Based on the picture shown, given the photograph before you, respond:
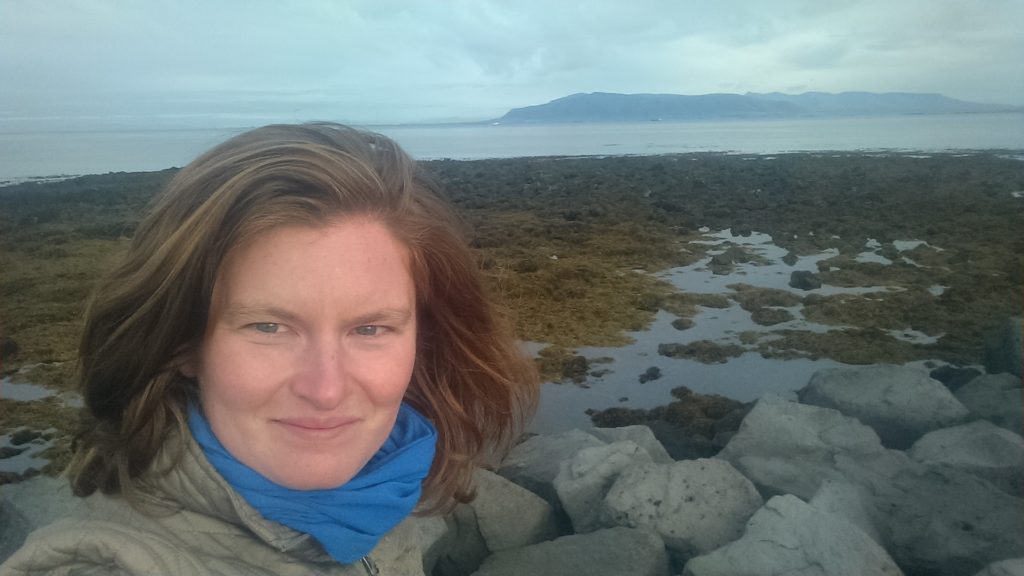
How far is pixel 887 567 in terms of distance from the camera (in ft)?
6.77

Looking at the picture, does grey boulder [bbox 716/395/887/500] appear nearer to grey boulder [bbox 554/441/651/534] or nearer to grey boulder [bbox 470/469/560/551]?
grey boulder [bbox 554/441/651/534]

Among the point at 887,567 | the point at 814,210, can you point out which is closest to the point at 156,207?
the point at 887,567

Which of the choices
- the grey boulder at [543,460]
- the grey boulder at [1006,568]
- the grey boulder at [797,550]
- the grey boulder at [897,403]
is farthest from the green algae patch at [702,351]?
the grey boulder at [1006,568]

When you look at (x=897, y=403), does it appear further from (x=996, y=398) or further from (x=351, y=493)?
(x=351, y=493)

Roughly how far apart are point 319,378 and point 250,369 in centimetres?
11

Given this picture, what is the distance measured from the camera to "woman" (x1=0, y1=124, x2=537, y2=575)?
1.22m

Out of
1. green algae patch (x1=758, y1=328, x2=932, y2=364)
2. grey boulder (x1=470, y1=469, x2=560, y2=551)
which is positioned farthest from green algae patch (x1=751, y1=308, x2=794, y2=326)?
grey boulder (x1=470, y1=469, x2=560, y2=551)

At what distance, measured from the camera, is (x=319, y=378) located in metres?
1.22

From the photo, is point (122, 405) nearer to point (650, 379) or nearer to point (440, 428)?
point (440, 428)

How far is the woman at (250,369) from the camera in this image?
122 cm

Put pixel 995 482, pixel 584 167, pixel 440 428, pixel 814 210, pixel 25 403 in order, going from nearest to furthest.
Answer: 1. pixel 440 428
2. pixel 995 482
3. pixel 25 403
4. pixel 814 210
5. pixel 584 167

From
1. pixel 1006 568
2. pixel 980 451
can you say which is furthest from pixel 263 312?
pixel 980 451

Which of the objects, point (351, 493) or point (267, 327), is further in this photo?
point (351, 493)

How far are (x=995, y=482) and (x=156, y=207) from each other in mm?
2599
